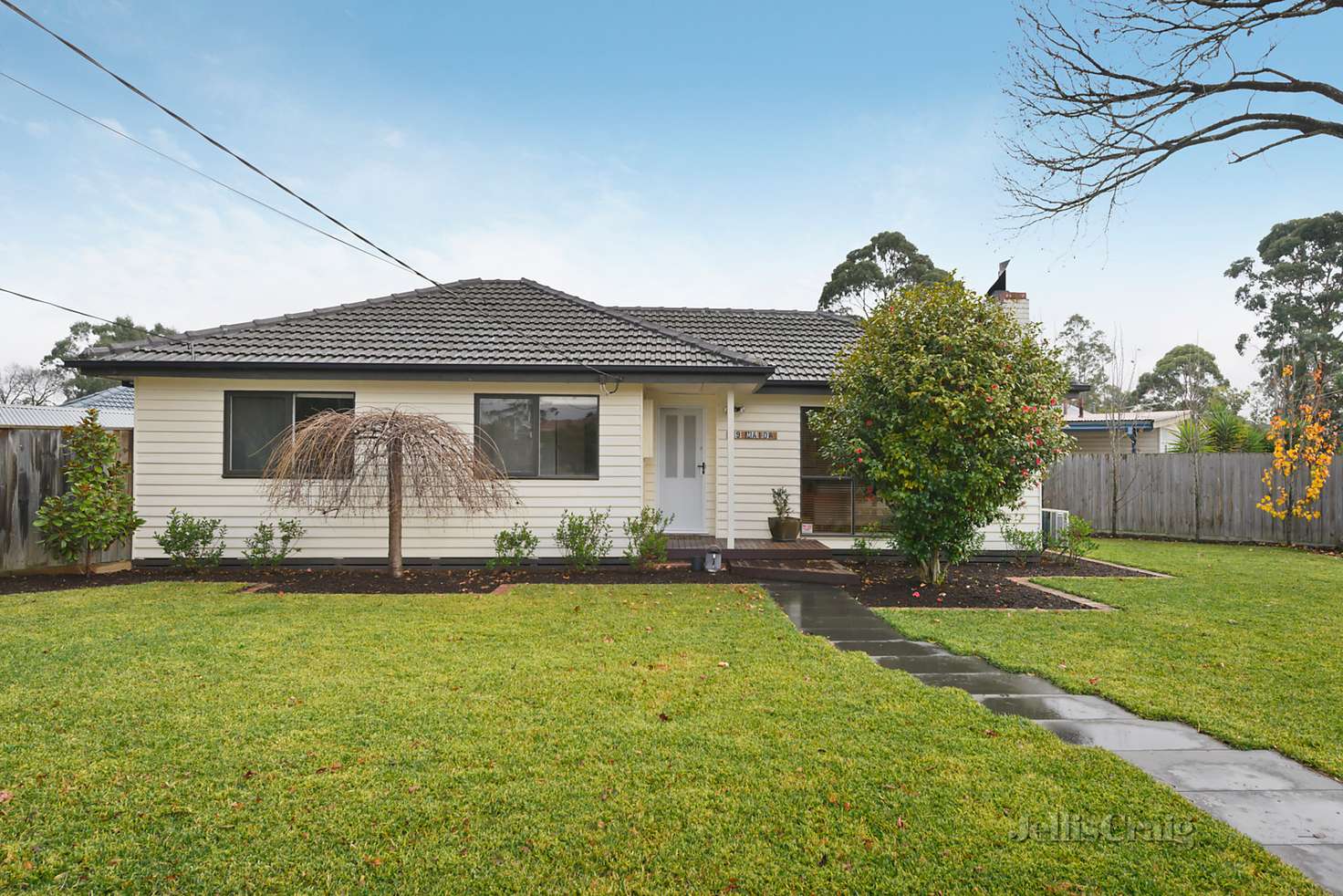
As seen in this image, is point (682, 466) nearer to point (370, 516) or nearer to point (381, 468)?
point (381, 468)

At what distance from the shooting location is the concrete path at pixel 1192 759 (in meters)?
2.46

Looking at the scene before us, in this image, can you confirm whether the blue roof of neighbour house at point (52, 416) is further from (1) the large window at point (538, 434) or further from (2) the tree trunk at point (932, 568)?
(2) the tree trunk at point (932, 568)

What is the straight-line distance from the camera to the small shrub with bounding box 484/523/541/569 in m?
8.75

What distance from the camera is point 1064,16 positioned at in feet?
20.3

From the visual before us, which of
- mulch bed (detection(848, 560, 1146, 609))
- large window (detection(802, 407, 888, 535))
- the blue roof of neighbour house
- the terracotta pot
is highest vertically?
the blue roof of neighbour house

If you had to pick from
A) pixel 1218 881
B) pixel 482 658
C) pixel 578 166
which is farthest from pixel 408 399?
pixel 1218 881

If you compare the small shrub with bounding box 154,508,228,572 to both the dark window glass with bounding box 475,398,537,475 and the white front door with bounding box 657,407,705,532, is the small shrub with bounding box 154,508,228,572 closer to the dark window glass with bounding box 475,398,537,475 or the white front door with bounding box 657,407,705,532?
the dark window glass with bounding box 475,398,537,475

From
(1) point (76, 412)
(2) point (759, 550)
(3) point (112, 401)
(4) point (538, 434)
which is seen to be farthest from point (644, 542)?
(1) point (76, 412)

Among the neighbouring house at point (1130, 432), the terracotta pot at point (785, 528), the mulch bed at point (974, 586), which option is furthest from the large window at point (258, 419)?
the neighbouring house at point (1130, 432)

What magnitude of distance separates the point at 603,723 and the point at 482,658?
5.33 ft

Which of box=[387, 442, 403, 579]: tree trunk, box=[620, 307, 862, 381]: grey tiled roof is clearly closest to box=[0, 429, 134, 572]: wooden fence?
box=[387, 442, 403, 579]: tree trunk

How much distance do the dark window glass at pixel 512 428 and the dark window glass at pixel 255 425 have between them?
2.78 m

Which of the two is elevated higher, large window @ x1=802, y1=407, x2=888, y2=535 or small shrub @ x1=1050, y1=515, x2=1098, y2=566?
large window @ x1=802, y1=407, x2=888, y2=535

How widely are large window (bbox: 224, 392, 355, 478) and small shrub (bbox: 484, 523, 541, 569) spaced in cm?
320
